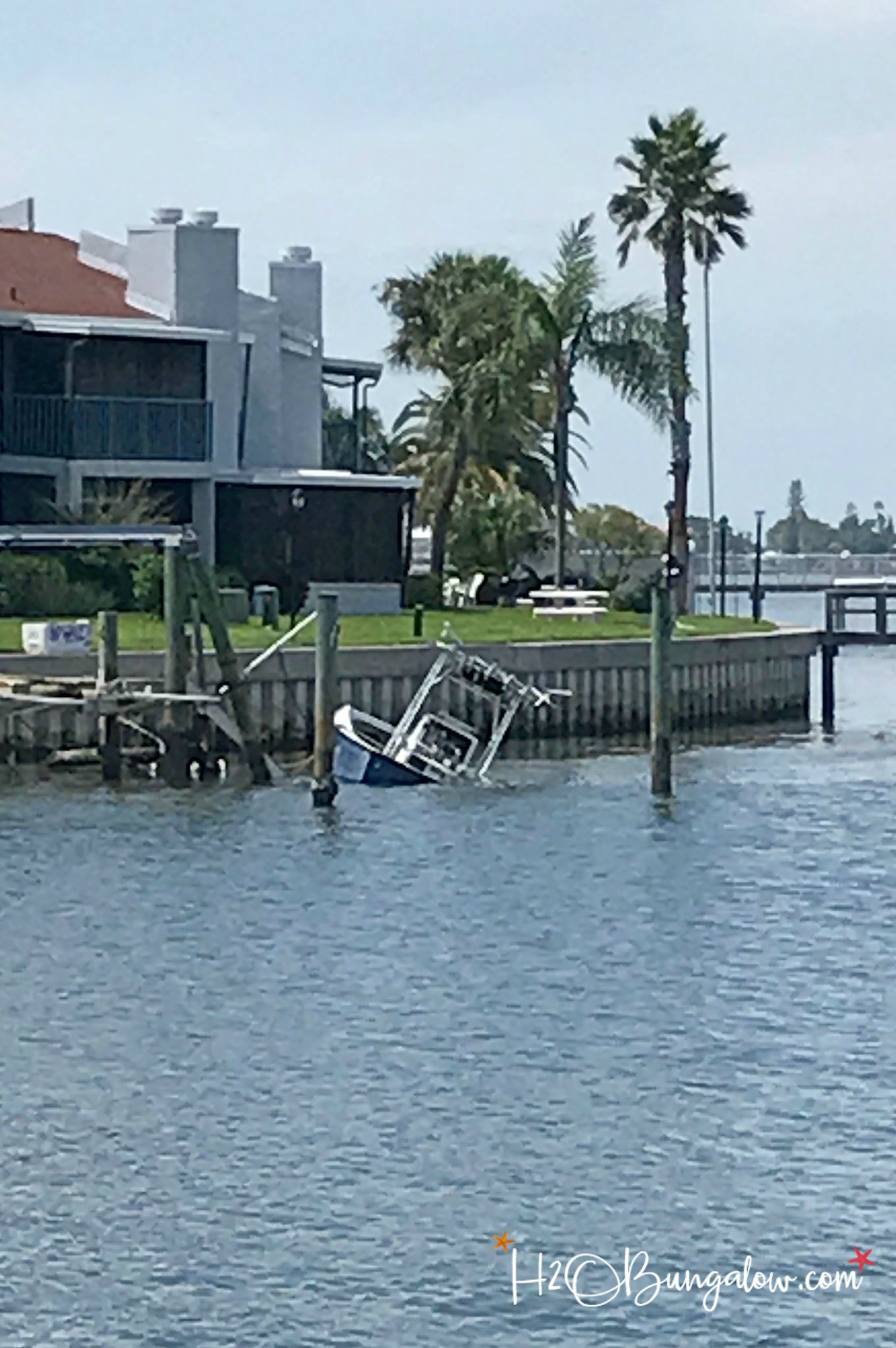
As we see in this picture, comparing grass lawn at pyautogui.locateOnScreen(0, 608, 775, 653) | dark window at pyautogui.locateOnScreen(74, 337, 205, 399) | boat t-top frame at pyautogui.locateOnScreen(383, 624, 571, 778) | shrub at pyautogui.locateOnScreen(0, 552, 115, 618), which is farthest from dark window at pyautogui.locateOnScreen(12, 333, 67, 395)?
boat t-top frame at pyautogui.locateOnScreen(383, 624, 571, 778)

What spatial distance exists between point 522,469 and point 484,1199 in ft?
208

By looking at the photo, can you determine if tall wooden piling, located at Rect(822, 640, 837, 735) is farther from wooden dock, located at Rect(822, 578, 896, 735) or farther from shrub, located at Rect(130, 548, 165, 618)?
shrub, located at Rect(130, 548, 165, 618)

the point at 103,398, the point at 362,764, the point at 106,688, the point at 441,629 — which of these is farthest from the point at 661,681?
the point at 103,398

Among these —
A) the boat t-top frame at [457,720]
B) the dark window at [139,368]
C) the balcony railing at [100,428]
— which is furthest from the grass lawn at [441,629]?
the dark window at [139,368]

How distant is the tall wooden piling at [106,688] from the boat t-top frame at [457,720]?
13.2ft

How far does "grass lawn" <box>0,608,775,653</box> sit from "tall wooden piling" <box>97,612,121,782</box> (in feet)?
12.3

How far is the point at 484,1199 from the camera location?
24812mm

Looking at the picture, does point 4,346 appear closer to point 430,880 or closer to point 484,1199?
point 430,880

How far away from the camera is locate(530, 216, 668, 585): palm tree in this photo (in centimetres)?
7631

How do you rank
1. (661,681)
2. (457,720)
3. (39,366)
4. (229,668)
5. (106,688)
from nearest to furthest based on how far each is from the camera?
1. (661,681)
2. (106,688)
3. (229,668)
4. (457,720)
5. (39,366)

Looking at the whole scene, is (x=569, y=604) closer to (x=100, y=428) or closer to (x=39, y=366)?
(x=100, y=428)

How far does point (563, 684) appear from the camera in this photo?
60.7 m

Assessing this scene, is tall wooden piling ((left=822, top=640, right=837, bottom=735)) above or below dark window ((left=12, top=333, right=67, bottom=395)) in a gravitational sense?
below

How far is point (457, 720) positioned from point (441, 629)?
10.8 metres
